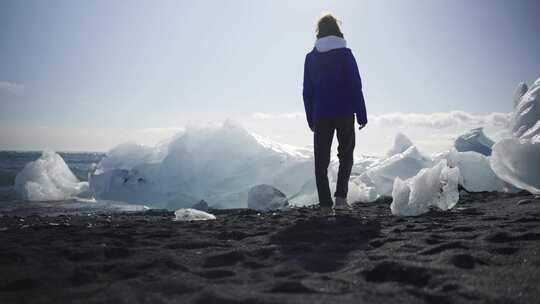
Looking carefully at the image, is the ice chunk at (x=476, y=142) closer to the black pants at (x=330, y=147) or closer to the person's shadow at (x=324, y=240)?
the black pants at (x=330, y=147)

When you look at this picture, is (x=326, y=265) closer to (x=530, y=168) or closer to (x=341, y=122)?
(x=341, y=122)

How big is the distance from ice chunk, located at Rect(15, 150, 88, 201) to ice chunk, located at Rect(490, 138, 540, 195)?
9.29 metres

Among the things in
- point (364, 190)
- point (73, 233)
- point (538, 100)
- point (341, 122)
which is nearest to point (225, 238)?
point (73, 233)

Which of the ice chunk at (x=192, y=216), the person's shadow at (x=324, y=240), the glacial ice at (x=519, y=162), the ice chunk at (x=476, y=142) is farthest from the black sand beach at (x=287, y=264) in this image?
the ice chunk at (x=476, y=142)

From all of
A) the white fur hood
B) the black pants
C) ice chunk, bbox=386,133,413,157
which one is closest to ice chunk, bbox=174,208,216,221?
the black pants

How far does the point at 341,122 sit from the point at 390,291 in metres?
2.80

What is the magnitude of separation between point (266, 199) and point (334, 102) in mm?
2830

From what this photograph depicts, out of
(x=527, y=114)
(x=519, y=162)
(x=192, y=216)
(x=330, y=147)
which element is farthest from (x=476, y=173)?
(x=192, y=216)

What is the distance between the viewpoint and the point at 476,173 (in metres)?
6.45

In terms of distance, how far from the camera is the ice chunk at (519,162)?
411cm

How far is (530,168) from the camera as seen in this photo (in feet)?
13.6

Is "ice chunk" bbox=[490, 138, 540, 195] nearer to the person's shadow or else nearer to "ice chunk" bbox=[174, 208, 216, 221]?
the person's shadow

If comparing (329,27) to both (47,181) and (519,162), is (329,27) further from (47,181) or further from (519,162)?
(47,181)

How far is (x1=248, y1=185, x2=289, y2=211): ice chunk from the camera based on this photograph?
637cm
